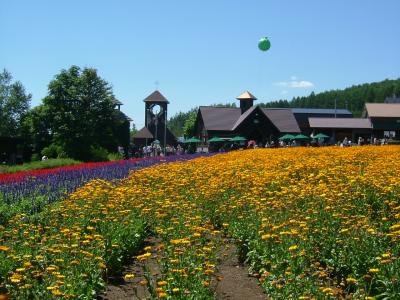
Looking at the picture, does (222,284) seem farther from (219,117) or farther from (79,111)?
(219,117)

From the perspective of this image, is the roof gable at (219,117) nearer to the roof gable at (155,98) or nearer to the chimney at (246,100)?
the chimney at (246,100)

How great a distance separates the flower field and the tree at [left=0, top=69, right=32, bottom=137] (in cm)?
6234

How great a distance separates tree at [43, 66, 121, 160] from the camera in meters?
37.8

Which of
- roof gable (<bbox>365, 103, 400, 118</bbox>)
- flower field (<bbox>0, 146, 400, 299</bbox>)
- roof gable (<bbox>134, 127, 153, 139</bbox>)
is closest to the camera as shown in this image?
flower field (<bbox>0, 146, 400, 299</bbox>)

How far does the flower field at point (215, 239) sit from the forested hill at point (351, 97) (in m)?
156

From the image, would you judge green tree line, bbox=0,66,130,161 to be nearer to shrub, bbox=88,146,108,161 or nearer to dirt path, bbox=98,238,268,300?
shrub, bbox=88,146,108,161

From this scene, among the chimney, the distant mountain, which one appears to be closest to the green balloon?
the chimney

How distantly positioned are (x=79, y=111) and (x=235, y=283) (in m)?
33.9

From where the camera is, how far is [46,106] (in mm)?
39906

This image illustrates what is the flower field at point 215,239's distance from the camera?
5.13 metres

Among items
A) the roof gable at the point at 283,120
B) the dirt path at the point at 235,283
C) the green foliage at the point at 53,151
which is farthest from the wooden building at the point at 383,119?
the dirt path at the point at 235,283

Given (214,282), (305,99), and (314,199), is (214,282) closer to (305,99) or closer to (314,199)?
(314,199)

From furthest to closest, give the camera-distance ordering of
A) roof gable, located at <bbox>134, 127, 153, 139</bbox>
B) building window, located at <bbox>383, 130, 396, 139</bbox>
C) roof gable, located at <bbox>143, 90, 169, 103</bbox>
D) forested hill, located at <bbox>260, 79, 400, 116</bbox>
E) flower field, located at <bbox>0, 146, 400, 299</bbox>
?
forested hill, located at <bbox>260, 79, 400, 116</bbox> → roof gable, located at <bbox>143, 90, 169, 103</bbox> → roof gable, located at <bbox>134, 127, 153, 139</bbox> → building window, located at <bbox>383, 130, 396, 139</bbox> → flower field, located at <bbox>0, 146, 400, 299</bbox>

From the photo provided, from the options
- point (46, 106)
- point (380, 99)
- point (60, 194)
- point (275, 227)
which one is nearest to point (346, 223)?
point (275, 227)
